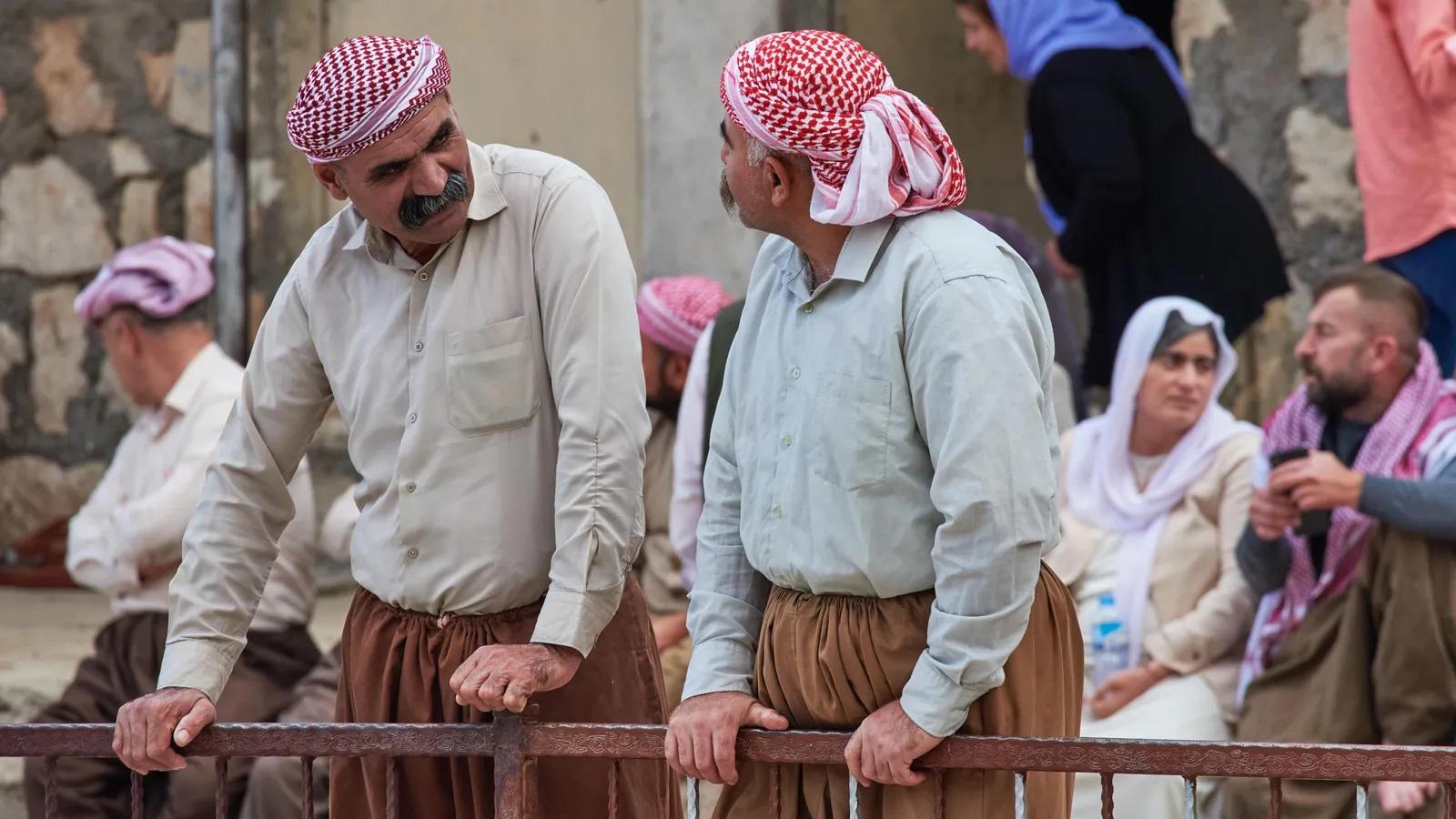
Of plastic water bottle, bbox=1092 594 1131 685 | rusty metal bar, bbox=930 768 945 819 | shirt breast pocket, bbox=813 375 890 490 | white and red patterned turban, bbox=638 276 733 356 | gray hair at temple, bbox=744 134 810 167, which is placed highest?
gray hair at temple, bbox=744 134 810 167

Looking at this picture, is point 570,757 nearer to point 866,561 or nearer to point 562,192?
point 866,561

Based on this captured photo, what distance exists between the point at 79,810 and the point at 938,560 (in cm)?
275

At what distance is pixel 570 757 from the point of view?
2572 mm

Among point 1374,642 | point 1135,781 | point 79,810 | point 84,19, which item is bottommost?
point 79,810

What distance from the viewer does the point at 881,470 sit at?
222 centimetres

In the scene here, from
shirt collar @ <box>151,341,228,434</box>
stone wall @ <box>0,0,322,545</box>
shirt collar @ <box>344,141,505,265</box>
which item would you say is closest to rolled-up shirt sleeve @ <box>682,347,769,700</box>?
shirt collar @ <box>344,141,505,265</box>

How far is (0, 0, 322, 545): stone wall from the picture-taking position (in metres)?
6.16

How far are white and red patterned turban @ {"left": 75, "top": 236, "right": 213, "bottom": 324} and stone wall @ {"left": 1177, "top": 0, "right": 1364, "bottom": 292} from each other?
3.01 meters

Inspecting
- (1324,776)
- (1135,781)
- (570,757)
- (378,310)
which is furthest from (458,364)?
(1135,781)

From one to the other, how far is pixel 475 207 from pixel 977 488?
3.05ft

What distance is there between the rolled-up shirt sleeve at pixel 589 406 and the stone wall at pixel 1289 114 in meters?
3.37

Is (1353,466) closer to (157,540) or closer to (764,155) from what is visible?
(764,155)

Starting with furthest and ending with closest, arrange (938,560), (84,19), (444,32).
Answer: (84,19), (444,32), (938,560)

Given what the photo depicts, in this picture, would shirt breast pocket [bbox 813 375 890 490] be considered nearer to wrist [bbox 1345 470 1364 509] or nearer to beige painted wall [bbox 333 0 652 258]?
wrist [bbox 1345 470 1364 509]
